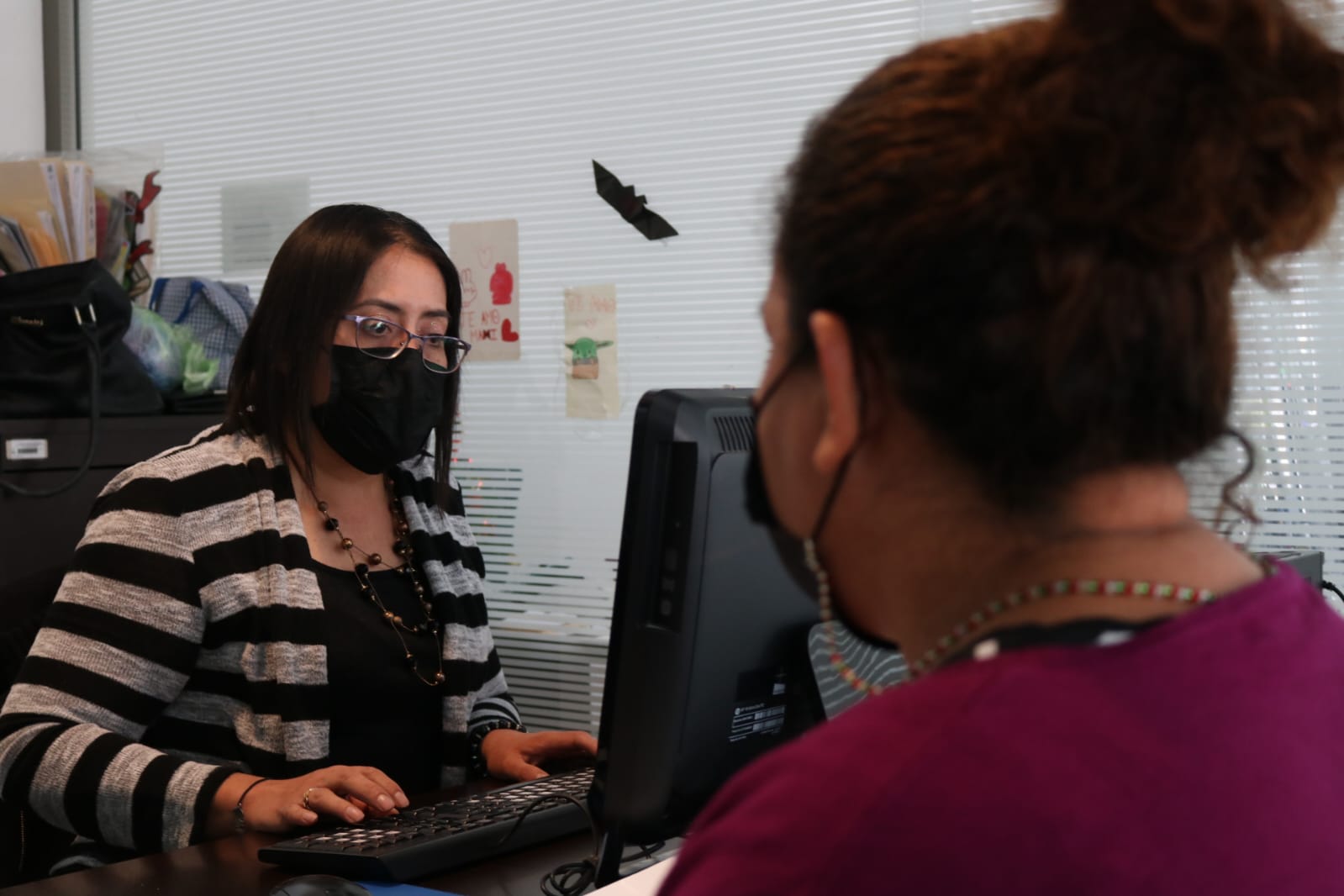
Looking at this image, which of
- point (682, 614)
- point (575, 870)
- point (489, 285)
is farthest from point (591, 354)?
point (682, 614)

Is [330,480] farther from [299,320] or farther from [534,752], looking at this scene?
[534,752]

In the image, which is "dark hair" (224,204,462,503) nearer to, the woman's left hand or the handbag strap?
→ the woman's left hand

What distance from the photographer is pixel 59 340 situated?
85.3 inches

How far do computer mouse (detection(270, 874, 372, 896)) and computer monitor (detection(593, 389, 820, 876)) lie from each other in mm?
214

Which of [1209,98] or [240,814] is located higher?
[1209,98]

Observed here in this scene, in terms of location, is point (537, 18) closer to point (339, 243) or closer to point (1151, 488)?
point (339, 243)

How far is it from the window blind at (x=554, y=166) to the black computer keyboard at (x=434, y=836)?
117cm

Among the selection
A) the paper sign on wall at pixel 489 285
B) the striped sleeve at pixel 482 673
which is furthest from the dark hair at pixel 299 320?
the paper sign on wall at pixel 489 285

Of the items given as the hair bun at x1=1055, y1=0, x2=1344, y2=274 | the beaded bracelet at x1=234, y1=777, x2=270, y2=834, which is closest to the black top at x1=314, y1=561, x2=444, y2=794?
the beaded bracelet at x1=234, y1=777, x2=270, y2=834

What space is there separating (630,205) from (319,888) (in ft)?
5.57

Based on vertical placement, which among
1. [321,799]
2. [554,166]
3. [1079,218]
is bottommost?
[321,799]

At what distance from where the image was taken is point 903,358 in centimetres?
56

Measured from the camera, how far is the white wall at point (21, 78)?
307 centimetres

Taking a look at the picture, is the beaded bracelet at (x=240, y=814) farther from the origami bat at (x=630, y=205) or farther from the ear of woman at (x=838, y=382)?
the origami bat at (x=630, y=205)
